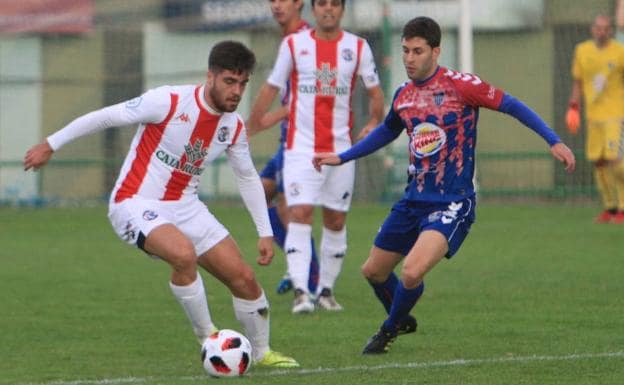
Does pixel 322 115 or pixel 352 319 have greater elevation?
pixel 322 115

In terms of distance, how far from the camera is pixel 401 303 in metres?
8.09

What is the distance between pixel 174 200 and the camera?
787 cm

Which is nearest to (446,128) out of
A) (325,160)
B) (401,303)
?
(325,160)

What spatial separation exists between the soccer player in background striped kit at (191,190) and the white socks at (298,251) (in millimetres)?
2373

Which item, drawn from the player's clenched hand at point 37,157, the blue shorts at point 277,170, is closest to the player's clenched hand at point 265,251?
the player's clenched hand at point 37,157

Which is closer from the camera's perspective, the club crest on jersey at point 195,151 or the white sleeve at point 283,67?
the club crest on jersey at point 195,151

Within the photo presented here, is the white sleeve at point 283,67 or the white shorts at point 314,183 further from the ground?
the white sleeve at point 283,67

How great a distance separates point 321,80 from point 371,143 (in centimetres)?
228

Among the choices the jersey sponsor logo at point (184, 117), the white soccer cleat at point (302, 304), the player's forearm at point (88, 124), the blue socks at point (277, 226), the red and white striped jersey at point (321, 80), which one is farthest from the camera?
the blue socks at point (277, 226)

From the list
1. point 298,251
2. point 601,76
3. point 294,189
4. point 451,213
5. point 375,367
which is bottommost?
point 375,367

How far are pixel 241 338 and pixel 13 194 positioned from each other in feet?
48.7

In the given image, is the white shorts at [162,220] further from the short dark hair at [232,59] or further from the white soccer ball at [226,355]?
the short dark hair at [232,59]

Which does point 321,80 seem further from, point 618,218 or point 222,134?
point 618,218

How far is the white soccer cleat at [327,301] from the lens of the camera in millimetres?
10391
